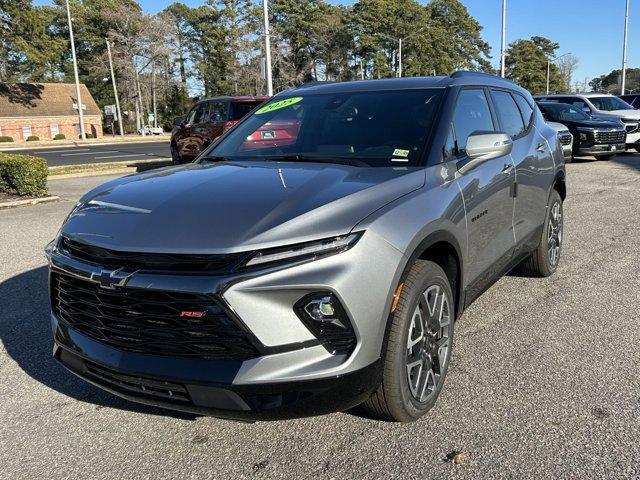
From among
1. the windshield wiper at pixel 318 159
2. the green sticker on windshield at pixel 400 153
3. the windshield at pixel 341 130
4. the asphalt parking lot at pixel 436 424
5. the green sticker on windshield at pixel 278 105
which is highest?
the green sticker on windshield at pixel 278 105

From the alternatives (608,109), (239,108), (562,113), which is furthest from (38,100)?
(562,113)

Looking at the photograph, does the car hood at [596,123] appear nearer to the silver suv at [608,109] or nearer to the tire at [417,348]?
the silver suv at [608,109]

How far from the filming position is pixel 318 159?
342 centimetres

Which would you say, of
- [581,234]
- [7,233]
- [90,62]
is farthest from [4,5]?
[581,234]

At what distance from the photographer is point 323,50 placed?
2506 inches

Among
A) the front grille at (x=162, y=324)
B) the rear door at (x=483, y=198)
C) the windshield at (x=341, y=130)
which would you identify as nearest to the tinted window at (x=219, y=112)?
the windshield at (x=341, y=130)

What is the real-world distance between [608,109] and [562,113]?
3551 millimetres

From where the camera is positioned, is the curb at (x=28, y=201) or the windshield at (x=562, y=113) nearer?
the curb at (x=28, y=201)

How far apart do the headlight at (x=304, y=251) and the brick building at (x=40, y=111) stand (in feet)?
188

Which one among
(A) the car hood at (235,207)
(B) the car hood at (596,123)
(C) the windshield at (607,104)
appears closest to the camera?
(A) the car hood at (235,207)

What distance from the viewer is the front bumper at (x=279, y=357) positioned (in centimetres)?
223

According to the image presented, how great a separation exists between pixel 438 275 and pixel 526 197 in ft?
6.10

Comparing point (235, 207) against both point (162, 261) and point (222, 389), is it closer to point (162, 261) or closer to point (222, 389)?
point (162, 261)

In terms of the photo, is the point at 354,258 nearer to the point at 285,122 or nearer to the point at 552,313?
the point at 285,122
